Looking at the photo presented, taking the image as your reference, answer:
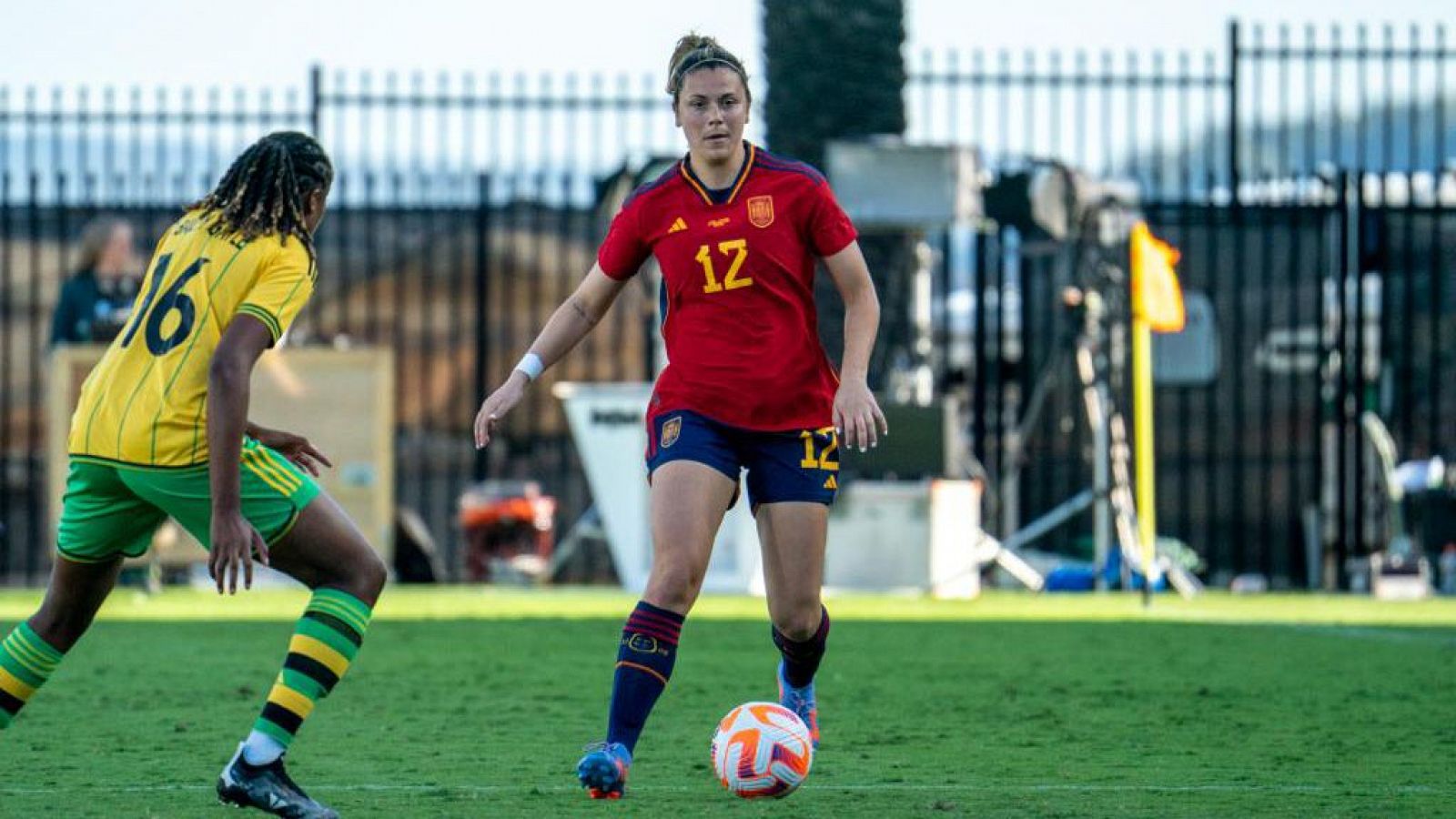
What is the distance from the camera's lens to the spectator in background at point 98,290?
47.8 ft

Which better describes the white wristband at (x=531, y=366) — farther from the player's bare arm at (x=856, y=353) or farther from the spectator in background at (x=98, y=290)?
the spectator in background at (x=98, y=290)

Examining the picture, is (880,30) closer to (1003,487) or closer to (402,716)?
(1003,487)

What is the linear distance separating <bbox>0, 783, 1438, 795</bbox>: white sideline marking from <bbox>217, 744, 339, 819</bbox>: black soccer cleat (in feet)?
2.29

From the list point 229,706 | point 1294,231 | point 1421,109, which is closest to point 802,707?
point 229,706

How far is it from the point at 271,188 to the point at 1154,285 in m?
10.0

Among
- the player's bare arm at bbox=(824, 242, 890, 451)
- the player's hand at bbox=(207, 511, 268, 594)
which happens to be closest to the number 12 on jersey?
the player's bare arm at bbox=(824, 242, 890, 451)

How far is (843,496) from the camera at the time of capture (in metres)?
15.7

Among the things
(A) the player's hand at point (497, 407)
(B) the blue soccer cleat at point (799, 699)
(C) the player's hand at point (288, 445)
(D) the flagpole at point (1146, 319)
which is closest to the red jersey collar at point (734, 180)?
(A) the player's hand at point (497, 407)

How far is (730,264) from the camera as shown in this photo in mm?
6324

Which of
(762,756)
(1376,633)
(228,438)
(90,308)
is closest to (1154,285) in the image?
(1376,633)

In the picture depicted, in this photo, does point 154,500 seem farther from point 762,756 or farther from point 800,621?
point 800,621

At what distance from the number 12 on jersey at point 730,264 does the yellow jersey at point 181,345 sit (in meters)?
1.12

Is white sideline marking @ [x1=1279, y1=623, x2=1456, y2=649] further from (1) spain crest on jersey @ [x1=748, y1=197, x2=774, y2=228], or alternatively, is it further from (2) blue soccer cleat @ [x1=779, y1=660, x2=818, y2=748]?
(1) spain crest on jersey @ [x1=748, y1=197, x2=774, y2=228]

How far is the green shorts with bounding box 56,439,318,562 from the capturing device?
18.3ft
